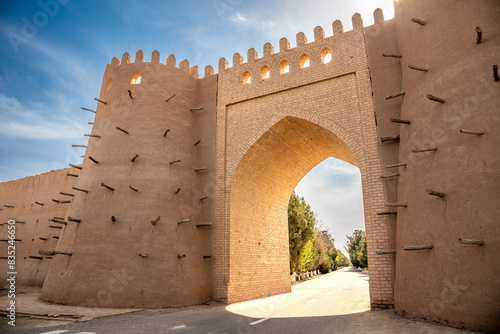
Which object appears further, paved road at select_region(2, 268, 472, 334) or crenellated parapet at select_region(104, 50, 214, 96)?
crenellated parapet at select_region(104, 50, 214, 96)

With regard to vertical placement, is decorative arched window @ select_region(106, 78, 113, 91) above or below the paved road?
above

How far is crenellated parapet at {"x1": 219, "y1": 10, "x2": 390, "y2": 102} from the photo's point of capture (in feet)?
32.3

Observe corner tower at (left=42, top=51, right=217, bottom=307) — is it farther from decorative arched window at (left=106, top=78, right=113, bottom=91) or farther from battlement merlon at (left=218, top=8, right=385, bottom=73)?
battlement merlon at (left=218, top=8, right=385, bottom=73)

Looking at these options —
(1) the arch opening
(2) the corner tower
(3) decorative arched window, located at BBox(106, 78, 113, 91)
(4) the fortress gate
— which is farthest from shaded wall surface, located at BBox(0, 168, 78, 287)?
(1) the arch opening

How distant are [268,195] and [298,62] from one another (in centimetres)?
504

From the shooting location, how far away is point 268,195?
1264cm

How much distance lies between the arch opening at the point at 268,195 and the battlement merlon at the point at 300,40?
2808 mm

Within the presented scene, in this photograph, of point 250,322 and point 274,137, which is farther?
point 274,137

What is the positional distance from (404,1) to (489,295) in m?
7.13

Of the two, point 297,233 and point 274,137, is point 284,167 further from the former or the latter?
point 297,233

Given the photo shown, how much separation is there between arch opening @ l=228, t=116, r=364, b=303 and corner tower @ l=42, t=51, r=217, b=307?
1.04 m

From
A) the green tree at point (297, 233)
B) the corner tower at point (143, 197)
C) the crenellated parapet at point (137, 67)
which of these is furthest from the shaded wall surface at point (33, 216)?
the green tree at point (297, 233)

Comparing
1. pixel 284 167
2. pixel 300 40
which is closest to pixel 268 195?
pixel 284 167

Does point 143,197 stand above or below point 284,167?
below
